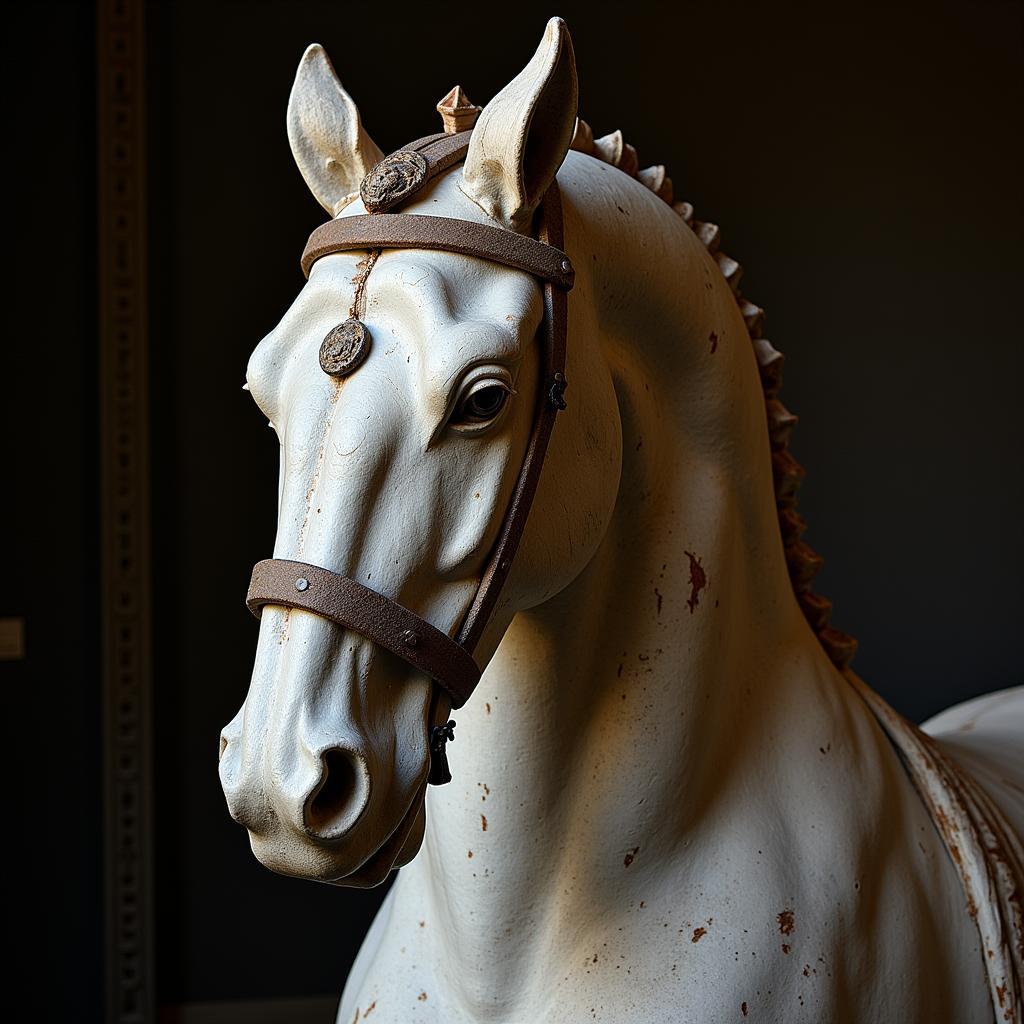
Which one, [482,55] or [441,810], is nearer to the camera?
[441,810]

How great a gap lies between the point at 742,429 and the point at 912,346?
181 centimetres

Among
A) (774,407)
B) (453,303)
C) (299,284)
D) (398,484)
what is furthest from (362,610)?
(299,284)

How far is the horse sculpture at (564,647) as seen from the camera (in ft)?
2.11

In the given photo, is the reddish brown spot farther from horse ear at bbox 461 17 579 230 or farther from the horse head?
horse ear at bbox 461 17 579 230

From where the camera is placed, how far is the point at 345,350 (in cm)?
65

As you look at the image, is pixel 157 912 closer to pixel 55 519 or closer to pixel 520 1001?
pixel 55 519

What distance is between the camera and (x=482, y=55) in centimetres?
244

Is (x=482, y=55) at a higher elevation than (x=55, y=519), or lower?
higher

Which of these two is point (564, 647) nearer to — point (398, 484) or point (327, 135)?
point (398, 484)

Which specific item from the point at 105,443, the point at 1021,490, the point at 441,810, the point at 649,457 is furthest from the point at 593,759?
the point at 1021,490

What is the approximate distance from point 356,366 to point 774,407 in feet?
1.55

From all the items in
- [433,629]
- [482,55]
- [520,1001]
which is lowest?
[520,1001]

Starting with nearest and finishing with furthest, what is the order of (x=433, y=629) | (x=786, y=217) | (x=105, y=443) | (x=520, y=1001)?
1. (x=433, y=629)
2. (x=520, y=1001)
3. (x=105, y=443)
4. (x=786, y=217)

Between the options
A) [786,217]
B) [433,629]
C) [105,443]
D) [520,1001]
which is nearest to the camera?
[433,629]
